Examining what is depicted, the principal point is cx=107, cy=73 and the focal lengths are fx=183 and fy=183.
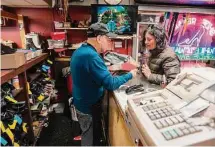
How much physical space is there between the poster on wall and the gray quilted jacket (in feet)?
6.58

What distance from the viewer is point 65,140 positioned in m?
2.66

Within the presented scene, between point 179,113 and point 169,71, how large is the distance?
88 centimetres

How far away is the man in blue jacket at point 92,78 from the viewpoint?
1640mm

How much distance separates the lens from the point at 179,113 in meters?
0.95

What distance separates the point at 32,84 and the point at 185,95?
2173 mm

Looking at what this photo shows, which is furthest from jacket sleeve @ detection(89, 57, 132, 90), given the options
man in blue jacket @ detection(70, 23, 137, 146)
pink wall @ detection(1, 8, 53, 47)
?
pink wall @ detection(1, 8, 53, 47)

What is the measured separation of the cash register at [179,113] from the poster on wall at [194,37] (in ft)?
8.95

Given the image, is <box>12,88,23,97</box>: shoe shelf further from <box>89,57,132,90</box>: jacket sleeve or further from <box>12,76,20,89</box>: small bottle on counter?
<box>89,57,132,90</box>: jacket sleeve

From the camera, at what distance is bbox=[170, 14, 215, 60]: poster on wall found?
12.1 ft

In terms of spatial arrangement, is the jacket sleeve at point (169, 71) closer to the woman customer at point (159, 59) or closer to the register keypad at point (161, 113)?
the woman customer at point (159, 59)

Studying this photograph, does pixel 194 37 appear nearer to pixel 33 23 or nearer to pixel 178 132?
pixel 33 23

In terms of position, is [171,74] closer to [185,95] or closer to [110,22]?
[185,95]

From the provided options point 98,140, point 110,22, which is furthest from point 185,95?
point 110,22

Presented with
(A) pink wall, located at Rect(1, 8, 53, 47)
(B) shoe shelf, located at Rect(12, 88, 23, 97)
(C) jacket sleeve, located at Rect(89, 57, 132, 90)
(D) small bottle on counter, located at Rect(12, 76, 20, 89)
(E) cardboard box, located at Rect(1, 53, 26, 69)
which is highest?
(A) pink wall, located at Rect(1, 8, 53, 47)
